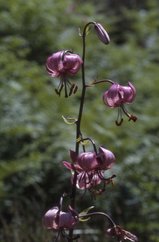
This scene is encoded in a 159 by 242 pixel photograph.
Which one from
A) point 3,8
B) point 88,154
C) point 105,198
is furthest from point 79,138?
point 3,8

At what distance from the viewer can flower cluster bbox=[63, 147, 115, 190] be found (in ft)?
6.15

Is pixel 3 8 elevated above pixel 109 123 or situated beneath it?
elevated above

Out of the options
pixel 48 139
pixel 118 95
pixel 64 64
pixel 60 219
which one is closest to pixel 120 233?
pixel 60 219

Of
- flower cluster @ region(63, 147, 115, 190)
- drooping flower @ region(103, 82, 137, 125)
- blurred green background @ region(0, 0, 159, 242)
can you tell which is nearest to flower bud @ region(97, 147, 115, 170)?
flower cluster @ region(63, 147, 115, 190)

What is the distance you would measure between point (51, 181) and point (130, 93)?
3.08 m

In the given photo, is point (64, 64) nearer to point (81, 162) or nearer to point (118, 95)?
point (118, 95)

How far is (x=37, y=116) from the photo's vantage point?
5.13 meters

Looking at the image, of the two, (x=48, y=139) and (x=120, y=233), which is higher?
(x=48, y=139)

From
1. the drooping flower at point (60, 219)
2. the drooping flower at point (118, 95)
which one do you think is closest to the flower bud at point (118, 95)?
the drooping flower at point (118, 95)

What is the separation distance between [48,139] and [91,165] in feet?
10.5

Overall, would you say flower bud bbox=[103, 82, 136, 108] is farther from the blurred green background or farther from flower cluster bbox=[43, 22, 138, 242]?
the blurred green background

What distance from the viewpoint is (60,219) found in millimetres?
1857

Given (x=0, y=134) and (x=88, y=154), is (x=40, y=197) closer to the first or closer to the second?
(x=0, y=134)

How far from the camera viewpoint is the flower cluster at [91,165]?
187 centimetres
